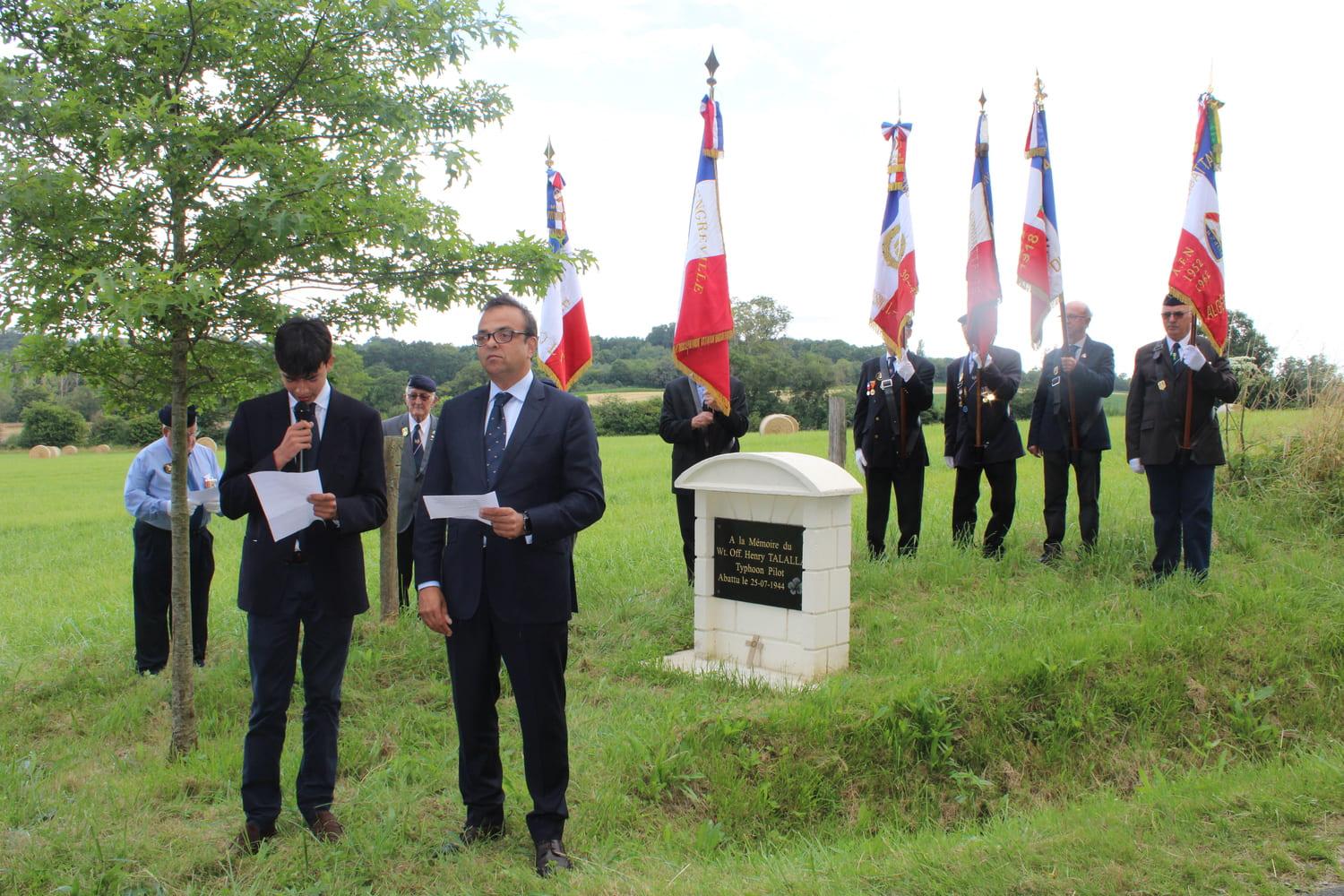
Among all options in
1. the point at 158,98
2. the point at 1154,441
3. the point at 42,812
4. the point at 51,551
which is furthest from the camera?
the point at 51,551

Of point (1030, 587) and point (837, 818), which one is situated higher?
point (1030, 587)

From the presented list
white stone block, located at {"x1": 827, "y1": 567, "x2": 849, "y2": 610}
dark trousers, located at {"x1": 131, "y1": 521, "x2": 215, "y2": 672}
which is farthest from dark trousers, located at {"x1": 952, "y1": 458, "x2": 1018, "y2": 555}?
dark trousers, located at {"x1": 131, "y1": 521, "x2": 215, "y2": 672}

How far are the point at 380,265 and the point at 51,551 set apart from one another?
11.8 metres

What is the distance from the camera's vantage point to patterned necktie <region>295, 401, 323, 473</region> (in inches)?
161

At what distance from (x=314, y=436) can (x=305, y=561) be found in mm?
541

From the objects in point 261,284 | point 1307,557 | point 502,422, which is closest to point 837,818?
point 502,422

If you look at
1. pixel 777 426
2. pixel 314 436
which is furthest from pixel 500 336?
pixel 777 426

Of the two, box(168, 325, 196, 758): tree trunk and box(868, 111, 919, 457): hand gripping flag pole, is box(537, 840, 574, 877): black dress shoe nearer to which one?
box(168, 325, 196, 758): tree trunk

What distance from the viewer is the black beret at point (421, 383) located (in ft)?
25.0

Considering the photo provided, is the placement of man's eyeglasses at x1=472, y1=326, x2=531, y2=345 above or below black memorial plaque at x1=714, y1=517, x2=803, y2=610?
above

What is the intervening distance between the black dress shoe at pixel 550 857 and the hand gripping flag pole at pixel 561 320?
17.3 feet

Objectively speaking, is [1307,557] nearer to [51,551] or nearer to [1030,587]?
[1030,587]

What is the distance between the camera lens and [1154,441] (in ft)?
23.7

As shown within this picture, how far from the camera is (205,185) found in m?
4.93
